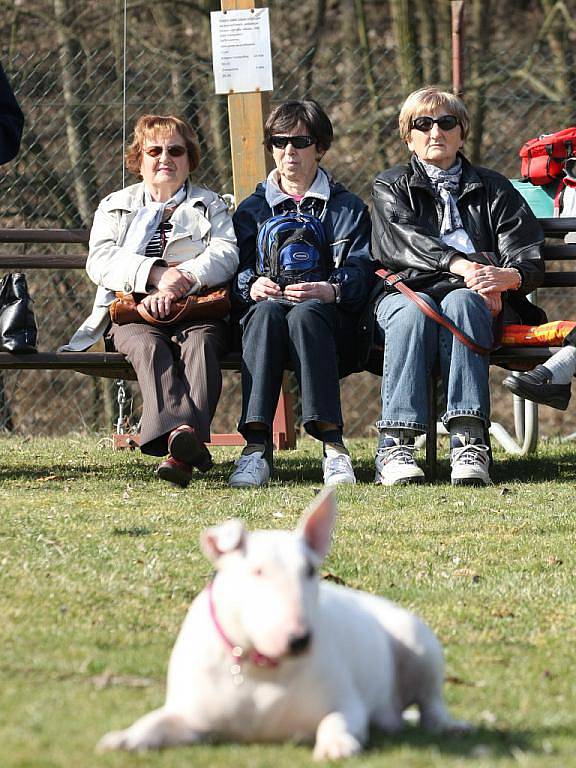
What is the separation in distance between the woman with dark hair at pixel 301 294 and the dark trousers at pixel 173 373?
199mm

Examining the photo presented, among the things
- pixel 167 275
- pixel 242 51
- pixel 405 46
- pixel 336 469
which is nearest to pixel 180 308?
pixel 167 275

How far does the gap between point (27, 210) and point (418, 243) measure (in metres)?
3.91

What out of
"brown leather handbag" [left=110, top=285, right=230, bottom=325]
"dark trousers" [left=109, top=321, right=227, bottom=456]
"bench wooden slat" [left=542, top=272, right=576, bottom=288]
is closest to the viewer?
"dark trousers" [left=109, top=321, right=227, bottom=456]

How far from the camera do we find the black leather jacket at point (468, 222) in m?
6.05

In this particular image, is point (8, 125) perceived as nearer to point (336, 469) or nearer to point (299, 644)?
Result: point (336, 469)

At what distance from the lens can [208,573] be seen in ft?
12.4

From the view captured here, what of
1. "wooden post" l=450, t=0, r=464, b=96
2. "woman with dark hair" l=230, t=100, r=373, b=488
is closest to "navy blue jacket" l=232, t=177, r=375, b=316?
"woman with dark hair" l=230, t=100, r=373, b=488

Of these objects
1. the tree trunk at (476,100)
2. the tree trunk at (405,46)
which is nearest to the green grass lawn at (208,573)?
the tree trunk at (476,100)

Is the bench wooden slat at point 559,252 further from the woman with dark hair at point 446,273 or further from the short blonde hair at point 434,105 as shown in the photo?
the short blonde hair at point 434,105

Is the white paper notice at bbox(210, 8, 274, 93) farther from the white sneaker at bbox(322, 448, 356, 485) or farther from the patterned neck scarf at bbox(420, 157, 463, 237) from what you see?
the white sneaker at bbox(322, 448, 356, 485)

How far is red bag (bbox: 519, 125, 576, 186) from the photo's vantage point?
6629 mm

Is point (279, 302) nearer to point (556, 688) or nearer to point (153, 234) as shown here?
point (153, 234)

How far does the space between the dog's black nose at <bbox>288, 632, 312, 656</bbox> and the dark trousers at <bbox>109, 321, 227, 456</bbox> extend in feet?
11.3

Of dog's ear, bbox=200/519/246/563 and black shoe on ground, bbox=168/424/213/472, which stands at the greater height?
dog's ear, bbox=200/519/246/563
